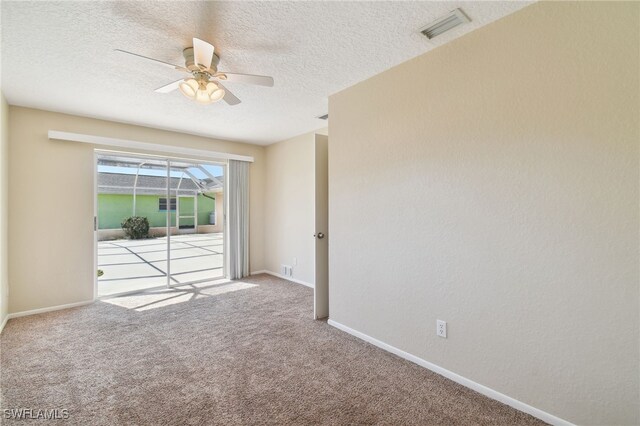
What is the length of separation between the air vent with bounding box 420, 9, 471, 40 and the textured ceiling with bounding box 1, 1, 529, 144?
0.04 m

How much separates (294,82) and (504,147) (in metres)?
1.89

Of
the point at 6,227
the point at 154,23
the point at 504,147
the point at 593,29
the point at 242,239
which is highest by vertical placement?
the point at 154,23

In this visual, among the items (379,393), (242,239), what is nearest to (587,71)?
(379,393)

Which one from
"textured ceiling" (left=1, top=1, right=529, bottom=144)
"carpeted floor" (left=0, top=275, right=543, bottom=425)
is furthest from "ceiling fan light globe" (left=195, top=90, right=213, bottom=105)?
"carpeted floor" (left=0, top=275, right=543, bottom=425)

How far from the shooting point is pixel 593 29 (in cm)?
147

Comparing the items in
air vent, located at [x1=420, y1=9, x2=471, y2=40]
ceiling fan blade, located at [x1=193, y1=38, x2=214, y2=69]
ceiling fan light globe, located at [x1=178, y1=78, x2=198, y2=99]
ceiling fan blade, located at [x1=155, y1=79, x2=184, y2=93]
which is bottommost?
ceiling fan light globe, located at [x1=178, y1=78, x2=198, y2=99]

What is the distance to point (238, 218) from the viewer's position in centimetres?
511

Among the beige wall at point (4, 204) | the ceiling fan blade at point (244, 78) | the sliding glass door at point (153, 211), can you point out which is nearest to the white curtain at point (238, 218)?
the sliding glass door at point (153, 211)

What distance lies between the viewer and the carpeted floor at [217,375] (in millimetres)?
1723

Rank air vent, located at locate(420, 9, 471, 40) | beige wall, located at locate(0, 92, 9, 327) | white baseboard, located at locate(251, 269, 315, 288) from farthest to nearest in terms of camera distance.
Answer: white baseboard, located at locate(251, 269, 315, 288), beige wall, located at locate(0, 92, 9, 327), air vent, located at locate(420, 9, 471, 40)

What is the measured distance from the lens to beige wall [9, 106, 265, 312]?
3.26 m

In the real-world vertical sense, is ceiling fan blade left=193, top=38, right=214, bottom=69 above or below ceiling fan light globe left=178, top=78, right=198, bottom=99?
above

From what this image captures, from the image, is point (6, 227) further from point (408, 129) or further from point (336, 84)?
point (408, 129)

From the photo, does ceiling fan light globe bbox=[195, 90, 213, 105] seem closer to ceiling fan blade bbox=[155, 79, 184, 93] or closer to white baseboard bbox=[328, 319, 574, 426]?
ceiling fan blade bbox=[155, 79, 184, 93]
